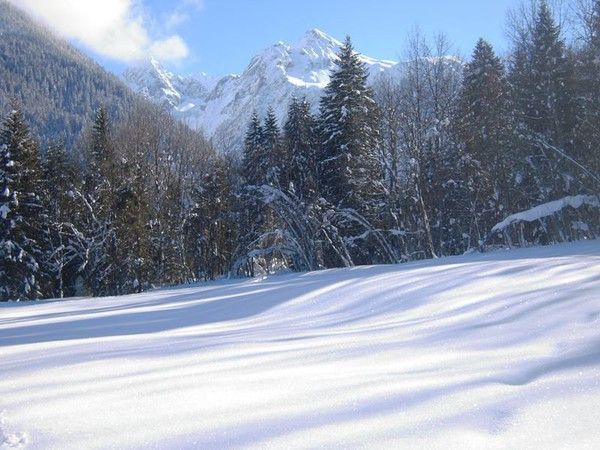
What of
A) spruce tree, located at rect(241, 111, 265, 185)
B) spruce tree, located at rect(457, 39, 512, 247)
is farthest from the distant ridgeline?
spruce tree, located at rect(457, 39, 512, 247)

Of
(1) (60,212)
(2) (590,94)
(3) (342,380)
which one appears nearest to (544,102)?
(2) (590,94)

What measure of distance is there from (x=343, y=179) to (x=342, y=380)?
20263 millimetres

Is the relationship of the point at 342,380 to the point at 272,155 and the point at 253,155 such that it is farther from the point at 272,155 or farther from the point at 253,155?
the point at 253,155

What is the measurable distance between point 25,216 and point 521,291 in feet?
87.6

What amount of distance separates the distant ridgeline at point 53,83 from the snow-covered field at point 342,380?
11731cm

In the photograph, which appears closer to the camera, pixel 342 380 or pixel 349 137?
pixel 342 380

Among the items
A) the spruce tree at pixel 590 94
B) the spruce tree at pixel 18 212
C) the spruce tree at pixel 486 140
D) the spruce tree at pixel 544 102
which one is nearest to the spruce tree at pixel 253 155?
the spruce tree at pixel 486 140

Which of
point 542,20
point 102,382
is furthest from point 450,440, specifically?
point 542,20

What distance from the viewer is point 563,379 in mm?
2371

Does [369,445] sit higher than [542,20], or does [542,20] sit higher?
[542,20]

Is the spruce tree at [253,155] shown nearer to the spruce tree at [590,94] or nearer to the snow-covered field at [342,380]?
the spruce tree at [590,94]

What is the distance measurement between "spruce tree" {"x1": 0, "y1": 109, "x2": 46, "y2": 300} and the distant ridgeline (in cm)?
9106

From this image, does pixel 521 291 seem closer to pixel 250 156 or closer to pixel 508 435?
pixel 508 435

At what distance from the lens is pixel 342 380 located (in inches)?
99.6
